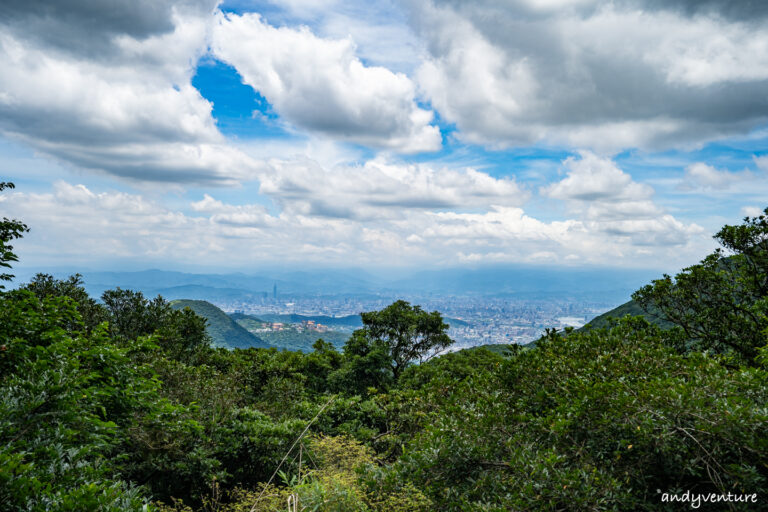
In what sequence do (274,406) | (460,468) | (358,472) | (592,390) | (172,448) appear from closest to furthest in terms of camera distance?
(592,390) → (460,468) → (358,472) → (172,448) → (274,406)

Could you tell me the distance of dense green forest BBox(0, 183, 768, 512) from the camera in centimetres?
461

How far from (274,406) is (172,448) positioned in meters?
5.80

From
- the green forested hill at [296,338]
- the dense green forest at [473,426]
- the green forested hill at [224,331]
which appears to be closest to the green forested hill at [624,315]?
the dense green forest at [473,426]

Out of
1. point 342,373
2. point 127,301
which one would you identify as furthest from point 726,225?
point 127,301

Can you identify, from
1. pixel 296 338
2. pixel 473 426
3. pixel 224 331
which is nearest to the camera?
pixel 473 426

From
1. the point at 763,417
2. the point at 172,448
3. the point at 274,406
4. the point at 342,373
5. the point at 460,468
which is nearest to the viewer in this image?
the point at 763,417

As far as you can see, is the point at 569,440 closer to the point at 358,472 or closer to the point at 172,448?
the point at 358,472

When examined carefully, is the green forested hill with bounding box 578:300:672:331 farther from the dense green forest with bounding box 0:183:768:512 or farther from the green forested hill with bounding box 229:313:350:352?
the green forested hill with bounding box 229:313:350:352

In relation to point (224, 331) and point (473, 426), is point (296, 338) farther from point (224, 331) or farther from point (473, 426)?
point (473, 426)

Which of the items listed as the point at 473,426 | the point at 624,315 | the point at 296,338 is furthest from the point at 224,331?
the point at 473,426

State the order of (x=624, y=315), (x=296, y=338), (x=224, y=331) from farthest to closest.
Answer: (x=296, y=338), (x=224, y=331), (x=624, y=315)

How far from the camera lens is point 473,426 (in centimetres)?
686

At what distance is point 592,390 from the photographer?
19.0ft

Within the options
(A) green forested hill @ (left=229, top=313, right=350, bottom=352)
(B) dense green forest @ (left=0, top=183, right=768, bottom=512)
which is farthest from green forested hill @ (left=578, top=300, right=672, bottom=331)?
(A) green forested hill @ (left=229, top=313, right=350, bottom=352)
